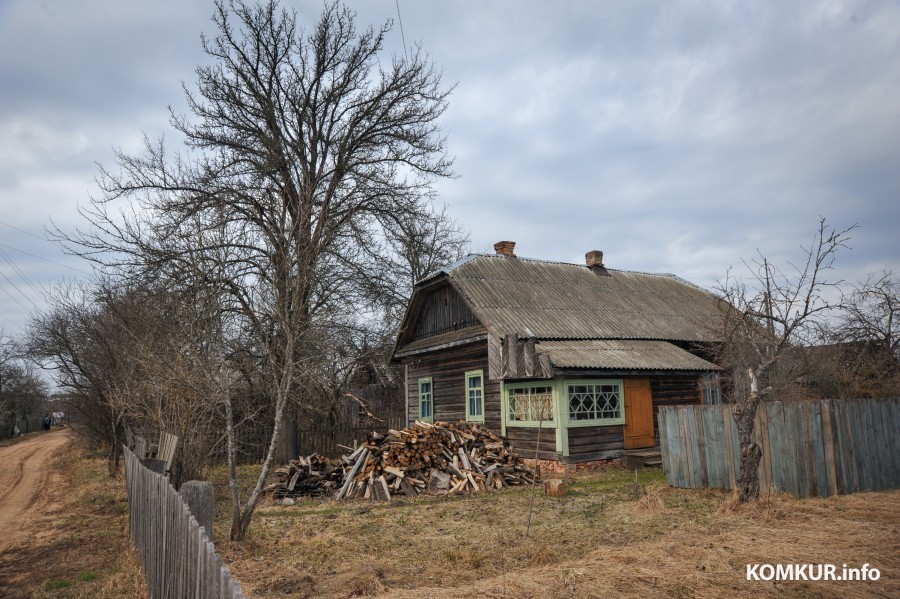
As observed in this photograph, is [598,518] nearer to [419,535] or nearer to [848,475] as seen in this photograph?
[419,535]

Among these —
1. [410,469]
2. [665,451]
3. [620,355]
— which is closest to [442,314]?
[620,355]

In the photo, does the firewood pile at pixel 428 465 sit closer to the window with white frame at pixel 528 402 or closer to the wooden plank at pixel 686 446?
the window with white frame at pixel 528 402

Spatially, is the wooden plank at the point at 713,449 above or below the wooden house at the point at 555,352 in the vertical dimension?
below

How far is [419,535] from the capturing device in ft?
28.1

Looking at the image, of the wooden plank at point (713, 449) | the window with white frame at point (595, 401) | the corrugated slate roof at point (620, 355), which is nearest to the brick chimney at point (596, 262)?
the corrugated slate roof at point (620, 355)

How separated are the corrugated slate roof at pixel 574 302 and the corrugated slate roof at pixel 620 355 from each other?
0.37 meters

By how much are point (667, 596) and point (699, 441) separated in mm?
6440

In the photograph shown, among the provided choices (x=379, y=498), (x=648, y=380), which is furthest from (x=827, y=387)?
(x=379, y=498)

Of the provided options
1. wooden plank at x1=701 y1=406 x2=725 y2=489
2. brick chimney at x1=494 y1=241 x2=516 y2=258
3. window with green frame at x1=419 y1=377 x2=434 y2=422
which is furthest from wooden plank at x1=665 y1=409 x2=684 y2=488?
brick chimney at x1=494 y1=241 x2=516 y2=258

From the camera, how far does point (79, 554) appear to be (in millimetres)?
8539

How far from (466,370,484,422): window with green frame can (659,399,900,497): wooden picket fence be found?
7626 millimetres

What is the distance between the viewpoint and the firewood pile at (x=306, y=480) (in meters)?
13.0

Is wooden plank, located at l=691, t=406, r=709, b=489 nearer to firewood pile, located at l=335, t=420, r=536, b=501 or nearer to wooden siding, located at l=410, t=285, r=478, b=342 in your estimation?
firewood pile, located at l=335, t=420, r=536, b=501

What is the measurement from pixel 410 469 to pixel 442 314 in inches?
296
